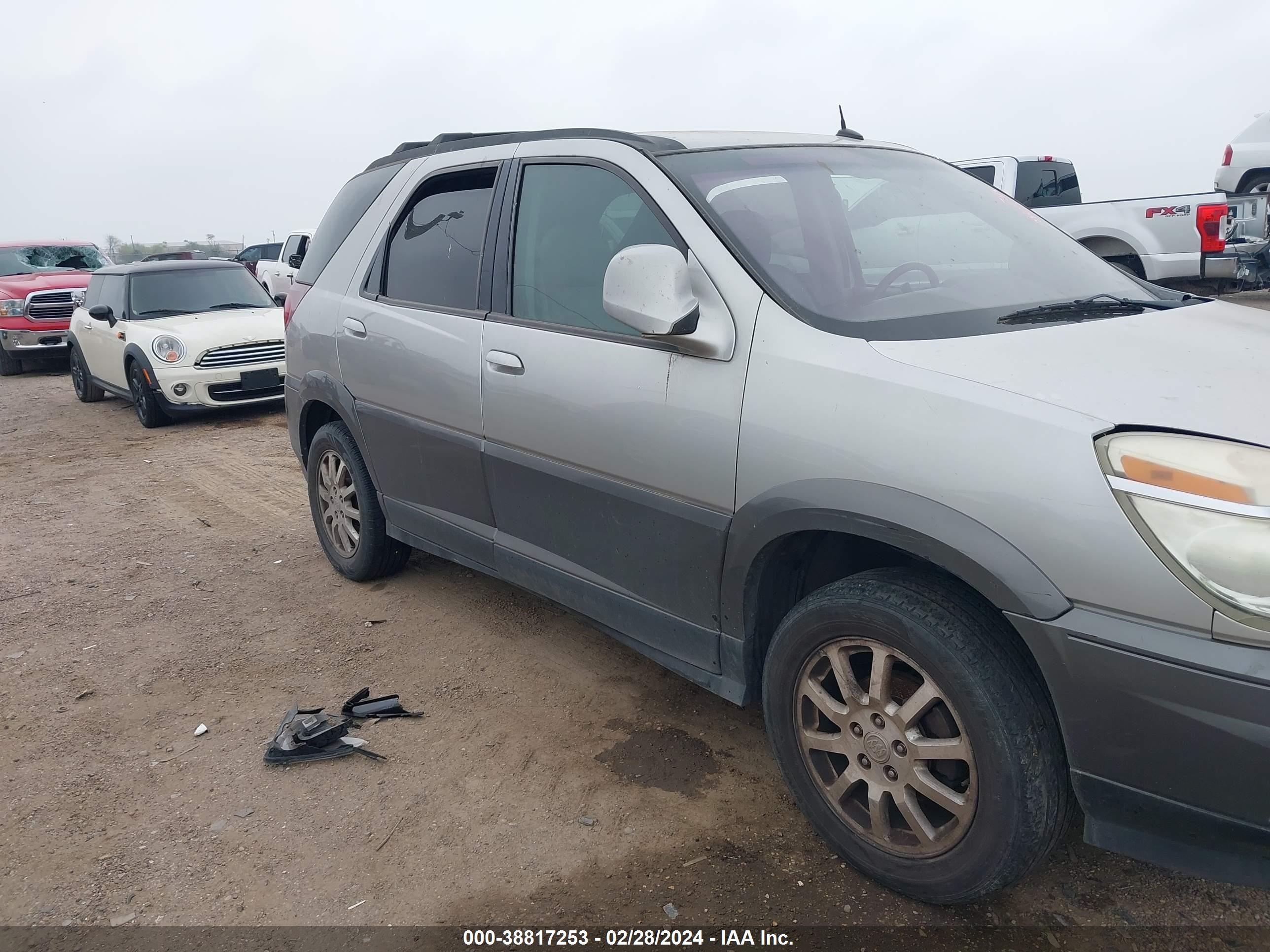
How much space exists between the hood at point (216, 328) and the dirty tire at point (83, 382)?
2.04 metres

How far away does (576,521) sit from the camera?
321 cm

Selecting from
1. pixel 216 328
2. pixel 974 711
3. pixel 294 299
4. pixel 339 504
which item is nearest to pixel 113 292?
pixel 216 328

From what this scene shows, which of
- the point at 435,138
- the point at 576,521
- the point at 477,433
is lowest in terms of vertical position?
the point at 576,521

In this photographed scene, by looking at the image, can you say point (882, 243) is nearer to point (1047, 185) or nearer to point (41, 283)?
point (1047, 185)

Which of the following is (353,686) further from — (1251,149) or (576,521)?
(1251,149)

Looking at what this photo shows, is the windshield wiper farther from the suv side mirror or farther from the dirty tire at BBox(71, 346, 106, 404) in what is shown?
the dirty tire at BBox(71, 346, 106, 404)

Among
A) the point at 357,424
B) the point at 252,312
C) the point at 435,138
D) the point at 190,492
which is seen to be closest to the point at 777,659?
the point at 357,424

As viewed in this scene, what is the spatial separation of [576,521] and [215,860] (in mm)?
1449

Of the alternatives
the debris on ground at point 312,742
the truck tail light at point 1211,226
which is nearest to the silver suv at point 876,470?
the debris on ground at point 312,742

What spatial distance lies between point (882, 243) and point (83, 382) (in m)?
11.6

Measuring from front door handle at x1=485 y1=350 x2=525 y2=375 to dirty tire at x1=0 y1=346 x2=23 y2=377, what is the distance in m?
14.5

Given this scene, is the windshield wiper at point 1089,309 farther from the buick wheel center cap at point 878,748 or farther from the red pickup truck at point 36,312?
the red pickup truck at point 36,312

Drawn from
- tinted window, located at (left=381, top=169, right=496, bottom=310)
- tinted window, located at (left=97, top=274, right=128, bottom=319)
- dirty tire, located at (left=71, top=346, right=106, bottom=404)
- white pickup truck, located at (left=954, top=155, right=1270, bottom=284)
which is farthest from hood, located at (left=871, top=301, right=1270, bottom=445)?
dirty tire, located at (left=71, top=346, right=106, bottom=404)

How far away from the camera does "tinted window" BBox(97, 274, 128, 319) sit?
33.9ft
